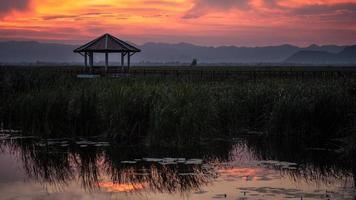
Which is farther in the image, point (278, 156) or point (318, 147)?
point (318, 147)

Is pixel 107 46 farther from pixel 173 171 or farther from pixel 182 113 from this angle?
pixel 173 171

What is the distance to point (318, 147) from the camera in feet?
62.2

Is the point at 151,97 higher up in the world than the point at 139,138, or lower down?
higher up

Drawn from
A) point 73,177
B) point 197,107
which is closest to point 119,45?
point 197,107

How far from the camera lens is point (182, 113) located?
18.8 m

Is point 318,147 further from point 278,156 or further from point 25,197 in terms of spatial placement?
point 25,197

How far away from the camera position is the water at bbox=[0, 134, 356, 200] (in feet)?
42.2

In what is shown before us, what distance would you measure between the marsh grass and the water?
803mm

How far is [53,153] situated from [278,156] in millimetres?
7246

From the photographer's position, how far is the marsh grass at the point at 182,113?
62.2ft

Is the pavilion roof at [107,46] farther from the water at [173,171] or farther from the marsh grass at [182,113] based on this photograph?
the water at [173,171]

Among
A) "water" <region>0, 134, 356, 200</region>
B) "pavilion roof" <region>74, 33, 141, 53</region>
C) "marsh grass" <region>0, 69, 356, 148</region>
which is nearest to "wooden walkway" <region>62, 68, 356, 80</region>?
"pavilion roof" <region>74, 33, 141, 53</region>

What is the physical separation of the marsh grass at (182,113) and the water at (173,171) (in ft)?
2.63

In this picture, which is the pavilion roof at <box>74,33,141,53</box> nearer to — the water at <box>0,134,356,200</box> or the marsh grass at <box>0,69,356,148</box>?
the marsh grass at <box>0,69,356,148</box>
